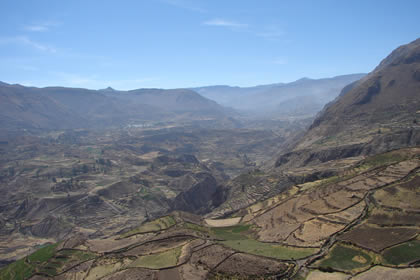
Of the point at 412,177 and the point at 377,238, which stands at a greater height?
the point at 412,177

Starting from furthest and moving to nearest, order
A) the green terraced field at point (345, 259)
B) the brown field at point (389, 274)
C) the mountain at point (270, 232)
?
the mountain at point (270, 232)
the green terraced field at point (345, 259)
the brown field at point (389, 274)

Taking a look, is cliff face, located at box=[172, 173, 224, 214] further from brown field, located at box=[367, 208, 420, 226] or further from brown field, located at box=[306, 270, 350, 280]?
brown field, located at box=[306, 270, 350, 280]

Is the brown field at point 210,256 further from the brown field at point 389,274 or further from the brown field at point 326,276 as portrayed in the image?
the brown field at point 389,274

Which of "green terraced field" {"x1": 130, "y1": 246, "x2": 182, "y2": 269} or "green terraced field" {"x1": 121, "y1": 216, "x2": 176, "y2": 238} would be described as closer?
"green terraced field" {"x1": 130, "y1": 246, "x2": 182, "y2": 269}

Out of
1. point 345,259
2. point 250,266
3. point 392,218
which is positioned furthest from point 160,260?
point 392,218

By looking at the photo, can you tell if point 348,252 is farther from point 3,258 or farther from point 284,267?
point 3,258


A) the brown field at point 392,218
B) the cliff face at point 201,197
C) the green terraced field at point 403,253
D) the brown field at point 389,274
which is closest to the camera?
the brown field at point 389,274

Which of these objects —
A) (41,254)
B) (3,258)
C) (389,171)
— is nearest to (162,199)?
(3,258)

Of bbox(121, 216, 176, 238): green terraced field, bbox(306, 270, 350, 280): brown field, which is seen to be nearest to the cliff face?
bbox(121, 216, 176, 238): green terraced field

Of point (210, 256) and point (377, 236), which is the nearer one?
point (377, 236)

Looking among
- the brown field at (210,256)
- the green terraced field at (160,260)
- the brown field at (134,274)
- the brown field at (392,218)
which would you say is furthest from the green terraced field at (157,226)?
the brown field at (392,218)

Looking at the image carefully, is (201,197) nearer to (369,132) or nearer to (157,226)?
(157,226)
